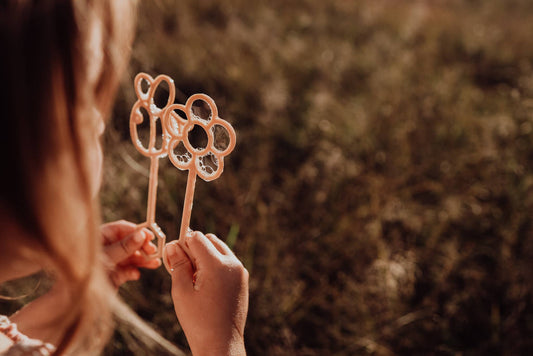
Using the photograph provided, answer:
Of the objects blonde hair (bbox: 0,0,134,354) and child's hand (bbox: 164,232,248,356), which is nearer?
blonde hair (bbox: 0,0,134,354)

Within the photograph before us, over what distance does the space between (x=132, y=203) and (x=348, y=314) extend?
38.6 inches

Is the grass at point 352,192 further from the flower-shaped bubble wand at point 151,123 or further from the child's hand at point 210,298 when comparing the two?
the child's hand at point 210,298

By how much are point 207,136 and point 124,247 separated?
0.40m

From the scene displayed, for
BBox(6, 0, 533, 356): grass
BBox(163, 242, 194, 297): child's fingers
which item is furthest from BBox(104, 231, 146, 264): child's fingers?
BBox(6, 0, 533, 356): grass

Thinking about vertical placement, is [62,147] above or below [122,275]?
above

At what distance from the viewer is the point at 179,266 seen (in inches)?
36.3

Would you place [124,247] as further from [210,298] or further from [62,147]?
[62,147]

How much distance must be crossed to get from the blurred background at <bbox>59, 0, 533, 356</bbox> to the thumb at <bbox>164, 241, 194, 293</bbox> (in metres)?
0.63

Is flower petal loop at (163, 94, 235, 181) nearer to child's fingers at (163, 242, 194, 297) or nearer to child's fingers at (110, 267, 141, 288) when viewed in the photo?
child's fingers at (163, 242, 194, 297)

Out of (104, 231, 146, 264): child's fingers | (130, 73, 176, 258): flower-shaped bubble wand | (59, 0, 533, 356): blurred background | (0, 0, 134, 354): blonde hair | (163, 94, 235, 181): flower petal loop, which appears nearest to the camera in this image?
(0, 0, 134, 354): blonde hair

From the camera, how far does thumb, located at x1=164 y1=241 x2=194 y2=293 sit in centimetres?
91

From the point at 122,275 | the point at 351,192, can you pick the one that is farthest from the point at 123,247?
the point at 351,192

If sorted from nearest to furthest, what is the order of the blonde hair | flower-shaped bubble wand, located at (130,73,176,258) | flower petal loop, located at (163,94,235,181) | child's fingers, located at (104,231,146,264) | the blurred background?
the blonde hair → flower petal loop, located at (163,94,235,181) → flower-shaped bubble wand, located at (130,73,176,258) → child's fingers, located at (104,231,146,264) → the blurred background

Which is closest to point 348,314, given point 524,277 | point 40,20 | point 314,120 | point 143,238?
point 524,277
